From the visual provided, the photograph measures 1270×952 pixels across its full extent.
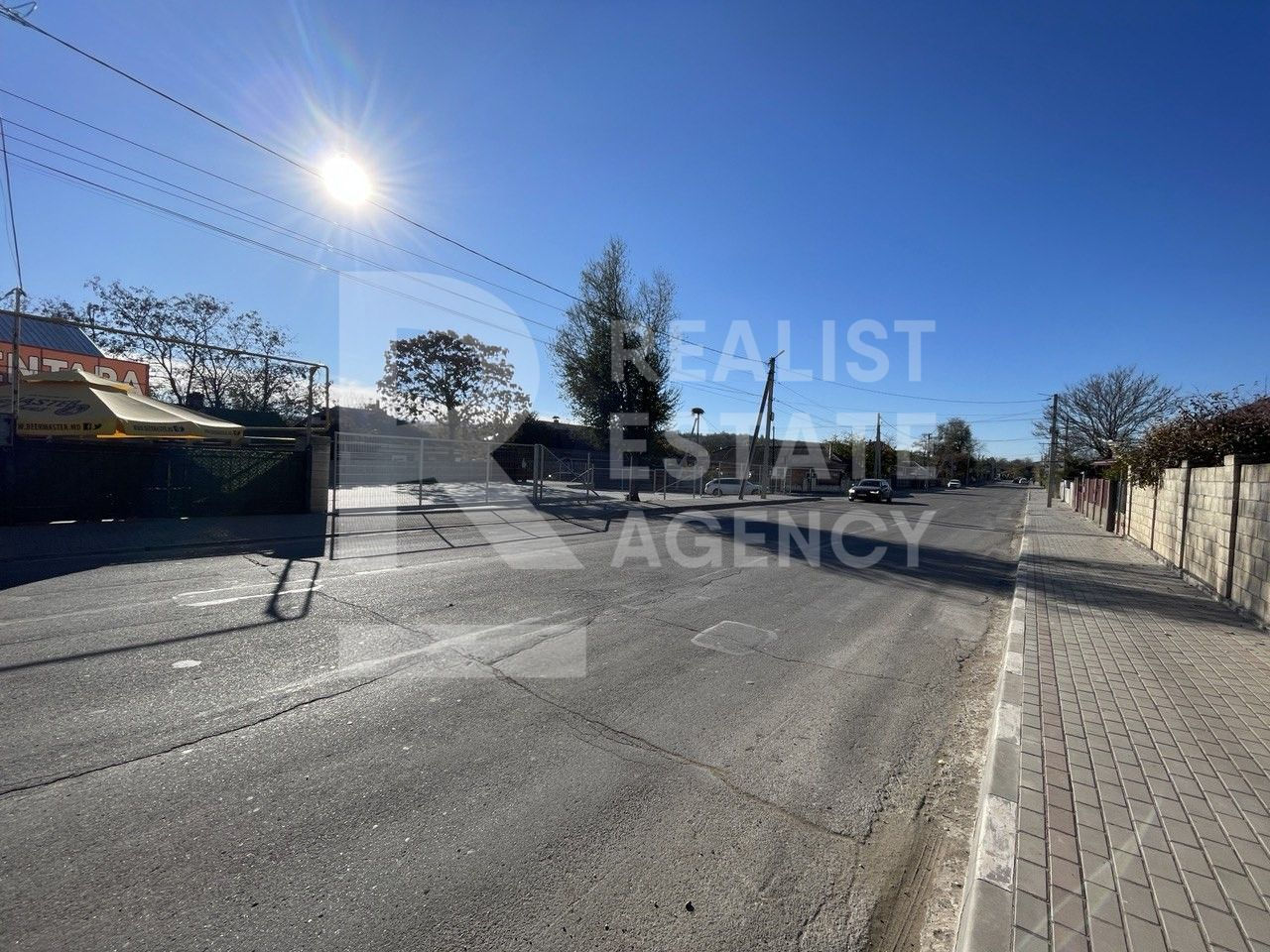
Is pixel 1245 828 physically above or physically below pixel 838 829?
above

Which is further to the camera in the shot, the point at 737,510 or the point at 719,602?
the point at 737,510

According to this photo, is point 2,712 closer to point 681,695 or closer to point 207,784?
point 207,784

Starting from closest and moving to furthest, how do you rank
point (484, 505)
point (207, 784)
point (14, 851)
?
point (14, 851)
point (207, 784)
point (484, 505)

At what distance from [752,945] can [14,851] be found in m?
2.98

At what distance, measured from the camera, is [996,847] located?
8.41 ft

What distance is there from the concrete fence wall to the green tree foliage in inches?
19.1

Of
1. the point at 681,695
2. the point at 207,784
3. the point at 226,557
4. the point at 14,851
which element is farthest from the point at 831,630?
the point at 226,557

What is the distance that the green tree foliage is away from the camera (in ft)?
32.9

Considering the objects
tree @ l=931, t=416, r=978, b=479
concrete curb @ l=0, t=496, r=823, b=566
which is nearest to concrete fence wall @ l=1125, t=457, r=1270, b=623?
concrete curb @ l=0, t=496, r=823, b=566

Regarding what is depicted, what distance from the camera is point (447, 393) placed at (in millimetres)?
36938

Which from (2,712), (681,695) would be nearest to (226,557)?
(2,712)

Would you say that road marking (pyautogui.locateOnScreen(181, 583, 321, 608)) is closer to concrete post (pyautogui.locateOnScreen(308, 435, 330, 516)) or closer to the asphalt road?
the asphalt road

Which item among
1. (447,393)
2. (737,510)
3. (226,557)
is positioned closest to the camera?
(226,557)

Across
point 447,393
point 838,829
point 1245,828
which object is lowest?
point 838,829
